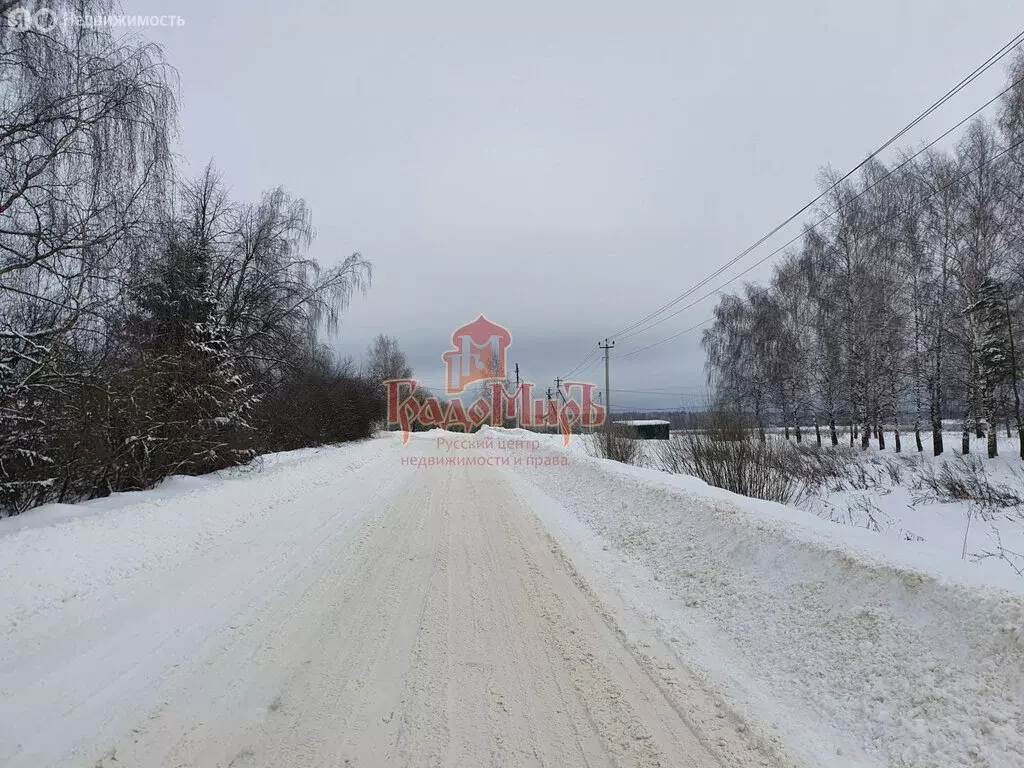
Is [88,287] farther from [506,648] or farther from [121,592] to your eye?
[506,648]

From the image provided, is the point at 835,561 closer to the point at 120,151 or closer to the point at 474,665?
the point at 474,665

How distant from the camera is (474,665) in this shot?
3486 millimetres

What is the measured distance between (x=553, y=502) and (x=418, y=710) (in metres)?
7.74

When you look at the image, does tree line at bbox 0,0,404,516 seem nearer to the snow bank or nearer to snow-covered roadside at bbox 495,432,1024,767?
the snow bank

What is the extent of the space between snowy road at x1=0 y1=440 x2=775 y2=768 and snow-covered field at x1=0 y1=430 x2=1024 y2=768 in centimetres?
2

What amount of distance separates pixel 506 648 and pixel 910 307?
23302 mm

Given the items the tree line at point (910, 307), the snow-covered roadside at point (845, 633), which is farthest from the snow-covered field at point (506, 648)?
the tree line at point (910, 307)

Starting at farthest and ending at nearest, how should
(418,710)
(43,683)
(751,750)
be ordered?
(43,683) → (418,710) → (751,750)

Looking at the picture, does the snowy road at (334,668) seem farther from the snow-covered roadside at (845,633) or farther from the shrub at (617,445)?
the shrub at (617,445)

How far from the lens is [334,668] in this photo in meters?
3.41

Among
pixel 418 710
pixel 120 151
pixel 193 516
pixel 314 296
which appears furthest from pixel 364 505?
pixel 314 296

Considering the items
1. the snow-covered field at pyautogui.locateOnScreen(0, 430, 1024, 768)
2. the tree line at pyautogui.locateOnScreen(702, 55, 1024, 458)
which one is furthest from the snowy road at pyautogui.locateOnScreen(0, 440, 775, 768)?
the tree line at pyautogui.locateOnScreen(702, 55, 1024, 458)

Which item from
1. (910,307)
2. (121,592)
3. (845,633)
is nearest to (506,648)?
(845,633)

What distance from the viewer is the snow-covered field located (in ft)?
8.69
